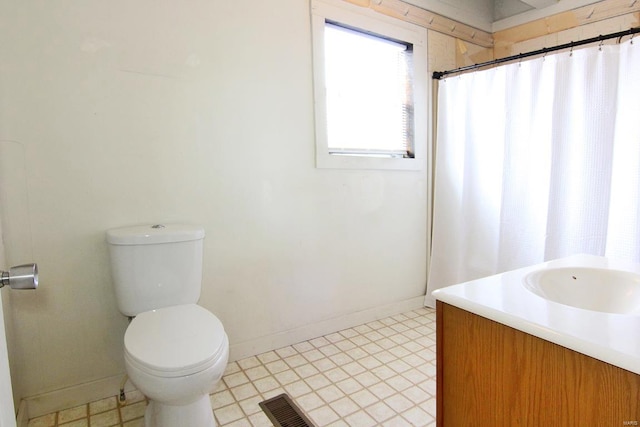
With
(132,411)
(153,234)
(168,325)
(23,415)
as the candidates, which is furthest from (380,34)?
(23,415)

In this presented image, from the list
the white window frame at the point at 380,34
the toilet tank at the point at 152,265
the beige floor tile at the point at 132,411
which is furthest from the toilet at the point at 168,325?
the white window frame at the point at 380,34

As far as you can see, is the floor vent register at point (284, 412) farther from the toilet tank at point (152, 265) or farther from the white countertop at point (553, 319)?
the white countertop at point (553, 319)

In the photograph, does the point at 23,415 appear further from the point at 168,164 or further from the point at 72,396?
the point at 168,164

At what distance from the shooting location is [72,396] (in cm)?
161

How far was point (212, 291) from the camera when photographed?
192 cm

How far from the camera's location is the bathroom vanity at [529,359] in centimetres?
64

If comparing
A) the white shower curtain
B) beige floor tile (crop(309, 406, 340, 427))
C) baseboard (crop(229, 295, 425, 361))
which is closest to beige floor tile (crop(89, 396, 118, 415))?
baseboard (crop(229, 295, 425, 361))

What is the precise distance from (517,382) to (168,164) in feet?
5.41

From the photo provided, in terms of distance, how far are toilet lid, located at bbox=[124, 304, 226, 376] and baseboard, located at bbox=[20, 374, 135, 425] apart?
526 mm

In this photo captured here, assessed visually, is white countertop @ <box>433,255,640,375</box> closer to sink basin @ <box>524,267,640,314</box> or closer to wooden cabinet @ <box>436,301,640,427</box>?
wooden cabinet @ <box>436,301,640,427</box>

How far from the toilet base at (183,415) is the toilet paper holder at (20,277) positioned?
2.62 feet

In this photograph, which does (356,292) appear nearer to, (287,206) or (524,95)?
(287,206)

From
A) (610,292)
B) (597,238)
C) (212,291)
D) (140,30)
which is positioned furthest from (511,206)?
(140,30)

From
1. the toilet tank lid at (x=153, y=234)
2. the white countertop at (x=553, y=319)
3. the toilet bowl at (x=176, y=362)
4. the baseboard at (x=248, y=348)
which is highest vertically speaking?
the toilet tank lid at (x=153, y=234)
